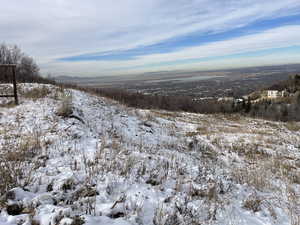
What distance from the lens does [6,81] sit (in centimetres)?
1280

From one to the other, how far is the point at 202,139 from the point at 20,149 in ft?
23.9

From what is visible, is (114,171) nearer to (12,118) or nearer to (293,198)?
(293,198)

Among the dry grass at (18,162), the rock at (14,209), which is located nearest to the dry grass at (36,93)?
the dry grass at (18,162)

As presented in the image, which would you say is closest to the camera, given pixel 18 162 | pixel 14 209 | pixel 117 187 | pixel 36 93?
pixel 14 209

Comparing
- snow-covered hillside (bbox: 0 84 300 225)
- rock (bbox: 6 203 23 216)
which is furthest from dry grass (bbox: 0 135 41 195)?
rock (bbox: 6 203 23 216)

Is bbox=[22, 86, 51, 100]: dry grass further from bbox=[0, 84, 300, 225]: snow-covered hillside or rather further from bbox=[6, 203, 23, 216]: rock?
bbox=[6, 203, 23, 216]: rock

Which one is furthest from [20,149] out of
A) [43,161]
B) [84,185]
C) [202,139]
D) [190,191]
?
[202,139]

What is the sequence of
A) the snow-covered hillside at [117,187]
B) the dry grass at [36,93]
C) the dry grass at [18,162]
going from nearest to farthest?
the snow-covered hillside at [117,187] → the dry grass at [18,162] → the dry grass at [36,93]

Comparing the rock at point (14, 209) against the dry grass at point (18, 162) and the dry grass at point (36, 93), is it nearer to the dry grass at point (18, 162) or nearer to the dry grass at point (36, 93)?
the dry grass at point (18, 162)

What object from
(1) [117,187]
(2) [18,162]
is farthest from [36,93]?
(1) [117,187]

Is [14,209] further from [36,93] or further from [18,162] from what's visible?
[36,93]

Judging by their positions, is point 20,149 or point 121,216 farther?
point 20,149

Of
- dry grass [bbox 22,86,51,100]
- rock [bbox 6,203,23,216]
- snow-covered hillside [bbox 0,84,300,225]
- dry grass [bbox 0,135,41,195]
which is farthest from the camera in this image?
dry grass [bbox 22,86,51,100]

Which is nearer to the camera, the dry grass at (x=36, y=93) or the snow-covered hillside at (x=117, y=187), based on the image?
the snow-covered hillside at (x=117, y=187)
